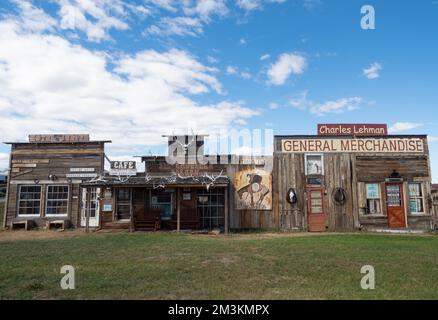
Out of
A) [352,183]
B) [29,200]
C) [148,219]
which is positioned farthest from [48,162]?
[352,183]

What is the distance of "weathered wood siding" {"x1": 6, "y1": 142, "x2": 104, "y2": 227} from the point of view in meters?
18.5

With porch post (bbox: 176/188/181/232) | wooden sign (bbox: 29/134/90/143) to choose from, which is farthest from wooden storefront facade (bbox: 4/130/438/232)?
wooden sign (bbox: 29/134/90/143)

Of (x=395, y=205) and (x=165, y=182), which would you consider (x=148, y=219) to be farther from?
(x=395, y=205)

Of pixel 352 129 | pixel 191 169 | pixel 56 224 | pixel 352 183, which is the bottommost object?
pixel 56 224

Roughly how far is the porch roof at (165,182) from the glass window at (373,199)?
24.5 ft

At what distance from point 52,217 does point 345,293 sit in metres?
16.7

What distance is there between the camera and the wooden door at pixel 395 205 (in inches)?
671

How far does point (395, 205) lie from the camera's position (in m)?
17.2

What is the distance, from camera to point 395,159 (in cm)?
1759

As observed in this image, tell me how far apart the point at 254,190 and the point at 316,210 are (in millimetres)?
3354

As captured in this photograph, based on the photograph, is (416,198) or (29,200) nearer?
(416,198)

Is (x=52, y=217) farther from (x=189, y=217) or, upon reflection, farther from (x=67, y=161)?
(x=189, y=217)

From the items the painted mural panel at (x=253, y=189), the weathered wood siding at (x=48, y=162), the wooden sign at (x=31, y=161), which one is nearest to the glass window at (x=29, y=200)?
the weathered wood siding at (x=48, y=162)

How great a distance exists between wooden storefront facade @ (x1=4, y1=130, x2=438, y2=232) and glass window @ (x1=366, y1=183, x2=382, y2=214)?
5cm
